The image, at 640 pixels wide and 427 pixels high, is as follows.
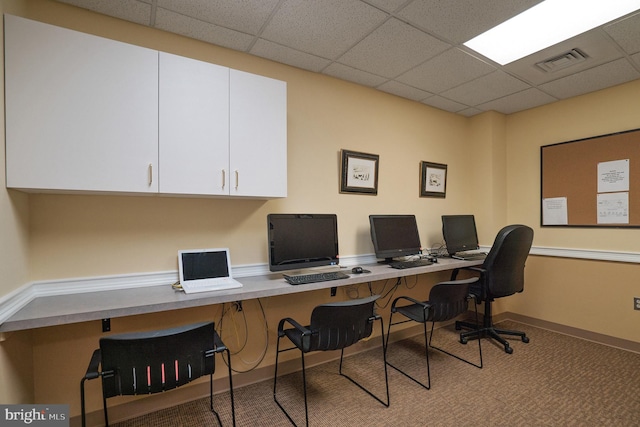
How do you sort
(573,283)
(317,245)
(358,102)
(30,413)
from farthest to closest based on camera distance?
(573,283), (358,102), (317,245), (30,413)

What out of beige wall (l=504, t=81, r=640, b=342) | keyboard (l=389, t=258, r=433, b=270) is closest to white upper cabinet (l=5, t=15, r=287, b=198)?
keyboard (l=389, t=258, r=433, b=270)

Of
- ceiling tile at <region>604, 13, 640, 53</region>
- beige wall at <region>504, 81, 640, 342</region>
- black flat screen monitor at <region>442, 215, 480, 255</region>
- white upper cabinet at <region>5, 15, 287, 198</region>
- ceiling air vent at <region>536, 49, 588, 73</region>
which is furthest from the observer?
black flat screen monitor at <region>442, 215, 480, 255</region>

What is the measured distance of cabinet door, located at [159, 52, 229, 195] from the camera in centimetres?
188

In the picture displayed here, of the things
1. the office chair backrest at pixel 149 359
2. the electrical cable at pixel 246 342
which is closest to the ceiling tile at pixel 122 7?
the office chair backrest at pixel 149 359

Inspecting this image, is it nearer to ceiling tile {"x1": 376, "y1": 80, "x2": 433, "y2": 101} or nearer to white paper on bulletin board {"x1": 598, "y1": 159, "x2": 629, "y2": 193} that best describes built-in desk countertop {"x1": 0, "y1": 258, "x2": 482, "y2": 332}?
ceiling tile {"x1": 376, "y1": 80, "x2": 433, "y2": 101}

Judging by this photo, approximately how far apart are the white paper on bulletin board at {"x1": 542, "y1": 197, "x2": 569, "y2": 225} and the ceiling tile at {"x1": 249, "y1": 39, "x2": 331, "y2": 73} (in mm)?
3024

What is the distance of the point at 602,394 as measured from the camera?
2297mm

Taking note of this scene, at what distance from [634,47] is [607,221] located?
1663mm

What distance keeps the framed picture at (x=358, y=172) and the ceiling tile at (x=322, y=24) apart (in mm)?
952

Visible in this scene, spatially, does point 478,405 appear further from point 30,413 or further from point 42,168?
point 42,168

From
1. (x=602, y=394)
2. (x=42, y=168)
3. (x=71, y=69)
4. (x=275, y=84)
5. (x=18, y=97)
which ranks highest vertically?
(x=275, y=84)

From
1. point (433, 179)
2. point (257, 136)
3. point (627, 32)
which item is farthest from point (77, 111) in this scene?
point (627, 32)

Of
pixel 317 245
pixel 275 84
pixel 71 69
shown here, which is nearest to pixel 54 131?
pixel 71 69

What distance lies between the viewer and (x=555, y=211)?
3.56m
